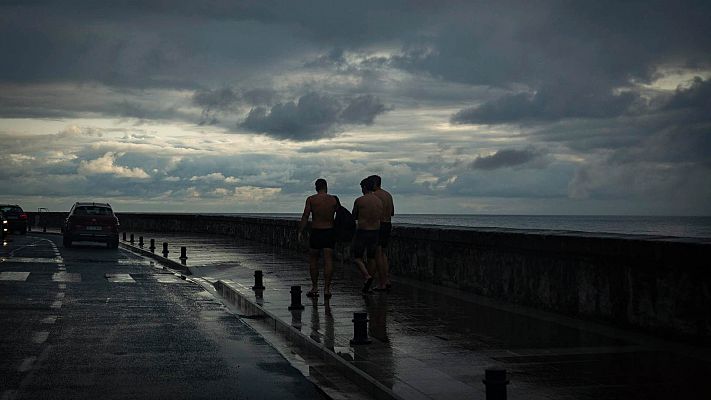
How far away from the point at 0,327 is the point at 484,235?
7.28 m

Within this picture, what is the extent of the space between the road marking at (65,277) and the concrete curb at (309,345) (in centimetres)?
448

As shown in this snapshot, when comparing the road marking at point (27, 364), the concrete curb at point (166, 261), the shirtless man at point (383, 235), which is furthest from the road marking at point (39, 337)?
the concrete curb at point (166, 261)

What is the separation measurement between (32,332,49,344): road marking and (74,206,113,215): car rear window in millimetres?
24982

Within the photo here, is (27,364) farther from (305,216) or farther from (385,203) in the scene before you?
(385,203)

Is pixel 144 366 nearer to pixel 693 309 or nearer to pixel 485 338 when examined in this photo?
pixel 485 338

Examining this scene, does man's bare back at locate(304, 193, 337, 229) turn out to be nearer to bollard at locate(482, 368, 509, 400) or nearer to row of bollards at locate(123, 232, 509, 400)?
row of bollards at locate(123, 232, 509, 400)

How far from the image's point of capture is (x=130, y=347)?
10281 mm

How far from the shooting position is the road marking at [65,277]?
19.5 m

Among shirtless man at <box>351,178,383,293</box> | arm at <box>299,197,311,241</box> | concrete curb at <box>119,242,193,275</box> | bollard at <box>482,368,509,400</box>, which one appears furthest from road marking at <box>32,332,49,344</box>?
concrete curb at <box>119,242,193,275</box>

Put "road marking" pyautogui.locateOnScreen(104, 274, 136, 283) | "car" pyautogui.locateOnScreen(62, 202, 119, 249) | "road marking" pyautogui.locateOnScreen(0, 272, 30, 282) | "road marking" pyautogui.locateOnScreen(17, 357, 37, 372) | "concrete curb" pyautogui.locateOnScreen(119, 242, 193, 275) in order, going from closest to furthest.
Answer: "road marking" pyautogui.locateOnScreen(17, 357, 37, 372), "road marking" pyautogui.locateOnScreen(0, 272, 30, 282), "road marking" pyautogui.locateOnScreen(104, 274, 136, 283), "concrete curb" pyautogui.locateOnScreen(119, 242, 193, 275), "car" pyautogui.locateOnScreen(62, 202, 119, 249)

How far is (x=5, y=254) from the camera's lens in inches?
1147

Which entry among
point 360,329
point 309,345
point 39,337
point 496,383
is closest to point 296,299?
point 309,345

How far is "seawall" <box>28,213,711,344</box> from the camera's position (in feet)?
31.2

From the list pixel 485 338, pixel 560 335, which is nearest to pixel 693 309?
pixel 560 335
